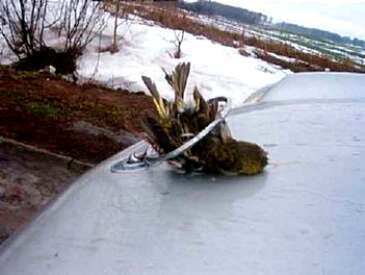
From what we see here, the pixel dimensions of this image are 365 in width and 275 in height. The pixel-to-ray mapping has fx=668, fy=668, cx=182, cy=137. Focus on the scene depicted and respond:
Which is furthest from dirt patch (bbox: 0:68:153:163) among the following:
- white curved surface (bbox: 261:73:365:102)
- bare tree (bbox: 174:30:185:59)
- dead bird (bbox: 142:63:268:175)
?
dead bird (bbox: 142:63:268:175)

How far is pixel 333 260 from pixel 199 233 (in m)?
0.23

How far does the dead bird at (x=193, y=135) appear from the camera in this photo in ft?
4.81

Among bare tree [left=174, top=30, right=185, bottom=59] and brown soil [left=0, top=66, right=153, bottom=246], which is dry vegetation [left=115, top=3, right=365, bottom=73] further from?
brown soil [left=0, top=66, right=153, bottom=246]

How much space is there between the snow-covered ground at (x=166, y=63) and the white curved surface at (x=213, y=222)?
5.89m

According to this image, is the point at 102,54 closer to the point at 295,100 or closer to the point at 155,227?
the point at 295,100

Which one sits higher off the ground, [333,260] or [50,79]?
[333,260]

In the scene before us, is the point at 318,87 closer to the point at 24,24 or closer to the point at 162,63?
the point at 24,24

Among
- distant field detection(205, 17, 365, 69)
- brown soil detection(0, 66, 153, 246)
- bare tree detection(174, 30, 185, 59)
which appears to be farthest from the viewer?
bare tree detection(174, 30, 185, 59)

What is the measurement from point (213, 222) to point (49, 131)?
175 inches

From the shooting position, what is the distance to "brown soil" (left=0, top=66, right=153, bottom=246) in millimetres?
4238

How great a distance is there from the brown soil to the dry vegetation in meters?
3.79

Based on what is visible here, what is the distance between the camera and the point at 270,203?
1289mm

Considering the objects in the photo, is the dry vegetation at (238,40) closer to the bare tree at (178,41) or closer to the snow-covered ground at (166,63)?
the bare tree at (178,41)

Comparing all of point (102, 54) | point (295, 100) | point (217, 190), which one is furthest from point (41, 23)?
point (217, 190)
